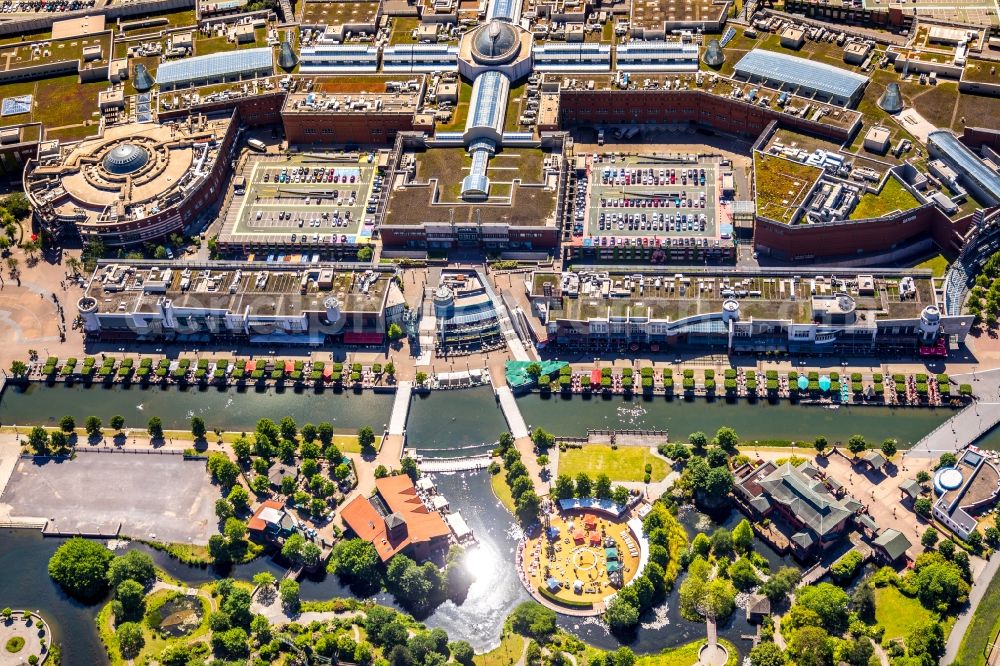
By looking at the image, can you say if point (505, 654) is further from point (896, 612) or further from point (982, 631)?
point (982, 631)

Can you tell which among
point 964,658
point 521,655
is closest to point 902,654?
point 964,658

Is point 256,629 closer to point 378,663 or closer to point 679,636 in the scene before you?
point 378,663

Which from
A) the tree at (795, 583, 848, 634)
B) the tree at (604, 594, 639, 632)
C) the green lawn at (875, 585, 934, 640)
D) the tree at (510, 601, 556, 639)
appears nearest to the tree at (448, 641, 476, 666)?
the tree at (510, 601, 556, 639)

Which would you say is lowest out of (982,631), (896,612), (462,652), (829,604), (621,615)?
(462,652)

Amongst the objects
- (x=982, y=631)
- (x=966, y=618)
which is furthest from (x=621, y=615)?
(x=982, y=631)

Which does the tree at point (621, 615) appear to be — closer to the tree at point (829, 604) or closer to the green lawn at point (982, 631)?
the tree at point (829, 604)

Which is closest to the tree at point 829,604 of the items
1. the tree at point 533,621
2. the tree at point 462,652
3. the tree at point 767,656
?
the tree at point 767,656
